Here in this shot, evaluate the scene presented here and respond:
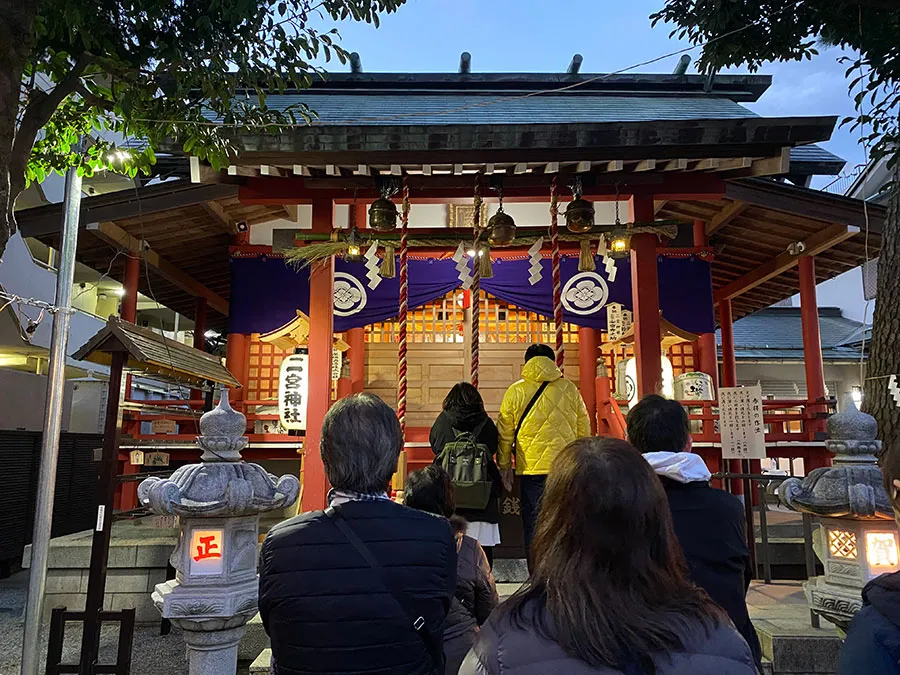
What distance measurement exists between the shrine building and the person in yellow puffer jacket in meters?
1.55

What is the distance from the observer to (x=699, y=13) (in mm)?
6805

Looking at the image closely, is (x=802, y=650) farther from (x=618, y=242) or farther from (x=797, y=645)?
(x=618, y=242)

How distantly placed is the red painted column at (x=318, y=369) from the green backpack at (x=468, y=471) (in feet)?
6.59

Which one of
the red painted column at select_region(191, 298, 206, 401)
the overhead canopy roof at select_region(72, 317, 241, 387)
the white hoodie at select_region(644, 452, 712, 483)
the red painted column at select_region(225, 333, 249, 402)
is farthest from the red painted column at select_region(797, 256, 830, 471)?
the red painted column at select_region(191, 298, 206, 401)

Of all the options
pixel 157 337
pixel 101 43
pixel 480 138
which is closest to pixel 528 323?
pixel 480 138


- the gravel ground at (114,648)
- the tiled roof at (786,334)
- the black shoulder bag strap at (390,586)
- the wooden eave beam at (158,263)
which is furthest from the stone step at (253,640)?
the tiled roof at (786,334)

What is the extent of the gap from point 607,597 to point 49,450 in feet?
15.7

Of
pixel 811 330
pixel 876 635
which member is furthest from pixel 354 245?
pixel 811 330

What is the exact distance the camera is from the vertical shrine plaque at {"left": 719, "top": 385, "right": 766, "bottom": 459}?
6.55m

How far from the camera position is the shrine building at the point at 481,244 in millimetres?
6996

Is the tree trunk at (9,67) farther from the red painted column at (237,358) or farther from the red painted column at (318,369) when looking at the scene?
the red painted column at (237,358)

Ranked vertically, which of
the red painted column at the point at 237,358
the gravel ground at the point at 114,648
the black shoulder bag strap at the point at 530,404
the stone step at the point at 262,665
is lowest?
the gravel ground at the point at 114,648

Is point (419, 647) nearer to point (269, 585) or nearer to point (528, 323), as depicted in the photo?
point (269, 585)

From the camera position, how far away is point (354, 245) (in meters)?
7.34
